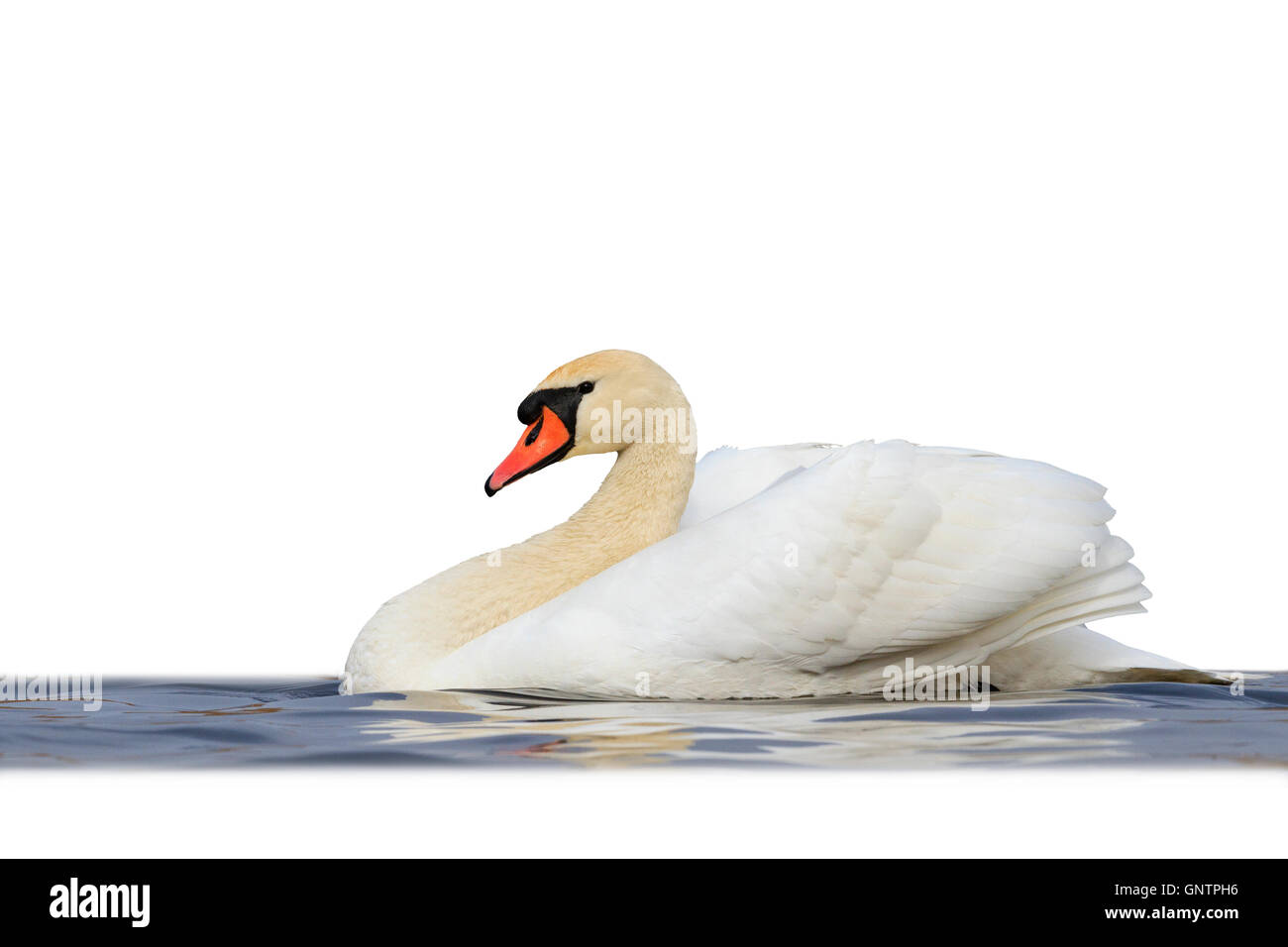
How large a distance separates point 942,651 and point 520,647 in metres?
2.15

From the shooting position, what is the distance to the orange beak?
902cm

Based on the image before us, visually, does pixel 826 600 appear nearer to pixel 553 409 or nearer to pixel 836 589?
pixel 836 589

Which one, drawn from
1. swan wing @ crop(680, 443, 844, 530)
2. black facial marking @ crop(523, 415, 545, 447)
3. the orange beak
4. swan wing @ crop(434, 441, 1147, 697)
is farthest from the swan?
swan wing @ crop(680, 443, 844, 530)

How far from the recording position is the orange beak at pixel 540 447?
902 centimetres

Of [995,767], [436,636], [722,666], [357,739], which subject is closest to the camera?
[995,767]

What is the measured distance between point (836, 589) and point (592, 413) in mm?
1814

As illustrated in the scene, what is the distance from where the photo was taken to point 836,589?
316 inches

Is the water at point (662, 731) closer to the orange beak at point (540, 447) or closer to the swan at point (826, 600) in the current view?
the swan at point (826, 600)

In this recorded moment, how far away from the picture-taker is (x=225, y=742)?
7074 millimetres

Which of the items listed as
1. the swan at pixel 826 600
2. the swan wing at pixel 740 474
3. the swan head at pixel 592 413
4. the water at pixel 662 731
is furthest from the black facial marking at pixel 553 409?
the water at pixel 662 731

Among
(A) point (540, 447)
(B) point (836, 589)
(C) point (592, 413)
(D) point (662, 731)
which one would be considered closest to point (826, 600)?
(B) point (836, 589)

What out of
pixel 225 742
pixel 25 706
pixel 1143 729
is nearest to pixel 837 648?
pixel 1143 729

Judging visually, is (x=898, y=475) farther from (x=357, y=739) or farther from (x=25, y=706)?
(x=25, y=706)

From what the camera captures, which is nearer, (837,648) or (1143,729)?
(1143,729)
